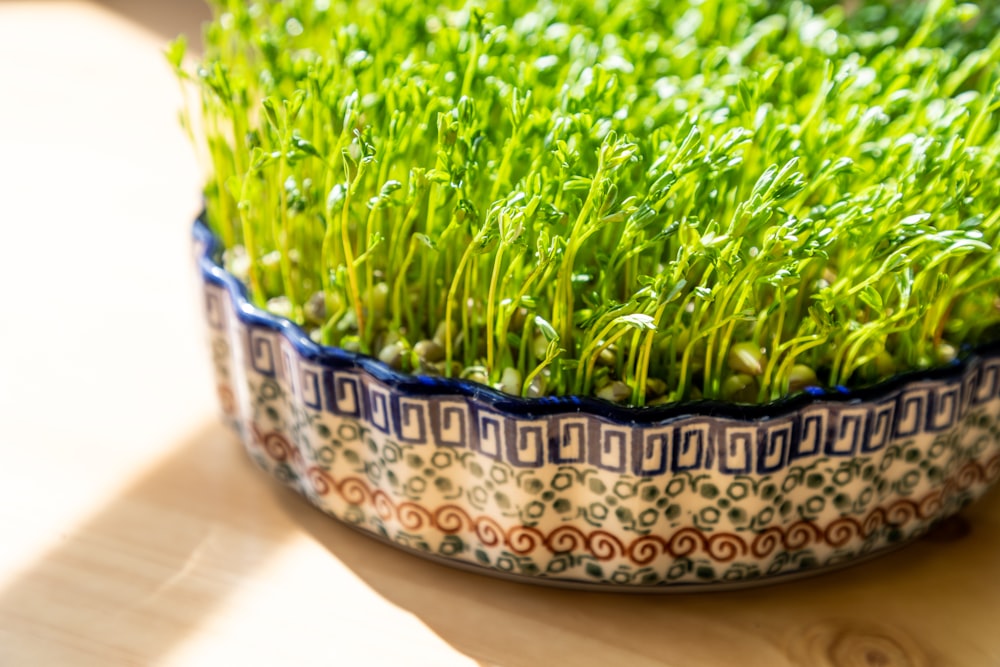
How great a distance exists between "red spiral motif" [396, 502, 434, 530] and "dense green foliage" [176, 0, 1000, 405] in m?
0.09

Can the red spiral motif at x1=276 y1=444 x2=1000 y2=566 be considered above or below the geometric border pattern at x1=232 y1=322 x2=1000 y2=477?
below

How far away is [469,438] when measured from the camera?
0.64 m

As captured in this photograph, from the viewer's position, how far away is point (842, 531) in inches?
26.3

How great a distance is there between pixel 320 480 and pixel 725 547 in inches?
10.2

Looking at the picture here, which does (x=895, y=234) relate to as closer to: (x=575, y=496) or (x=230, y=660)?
(x=575, y=496)

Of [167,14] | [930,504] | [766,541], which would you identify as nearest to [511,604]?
[766,541]

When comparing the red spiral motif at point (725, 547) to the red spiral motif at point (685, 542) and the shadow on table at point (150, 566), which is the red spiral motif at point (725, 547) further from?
the shadow on table at point (150, 566)

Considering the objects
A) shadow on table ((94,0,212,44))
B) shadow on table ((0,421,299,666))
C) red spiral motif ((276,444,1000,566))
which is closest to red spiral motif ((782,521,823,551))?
red spiral motif ((276,444,1000,566))

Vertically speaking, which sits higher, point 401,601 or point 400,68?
point 400,68

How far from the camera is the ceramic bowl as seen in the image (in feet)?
2.01

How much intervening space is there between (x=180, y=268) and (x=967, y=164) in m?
0.71

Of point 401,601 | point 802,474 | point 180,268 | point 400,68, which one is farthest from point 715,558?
point 180,268

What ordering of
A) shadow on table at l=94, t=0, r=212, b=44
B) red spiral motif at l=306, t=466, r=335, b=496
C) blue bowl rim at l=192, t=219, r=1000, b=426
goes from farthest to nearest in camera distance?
shadow on table at l=94, t=0, r=212, b=44
red spiral motif at l=306, t=466, r=335, b=496
blue bowl rim at l=192, t=219, r=1000, b=426

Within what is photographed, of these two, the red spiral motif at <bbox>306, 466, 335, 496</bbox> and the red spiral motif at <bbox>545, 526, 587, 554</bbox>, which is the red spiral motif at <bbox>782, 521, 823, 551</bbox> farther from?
the red spiral motif at <bbox>306, 466, 335, 496</bbox>
